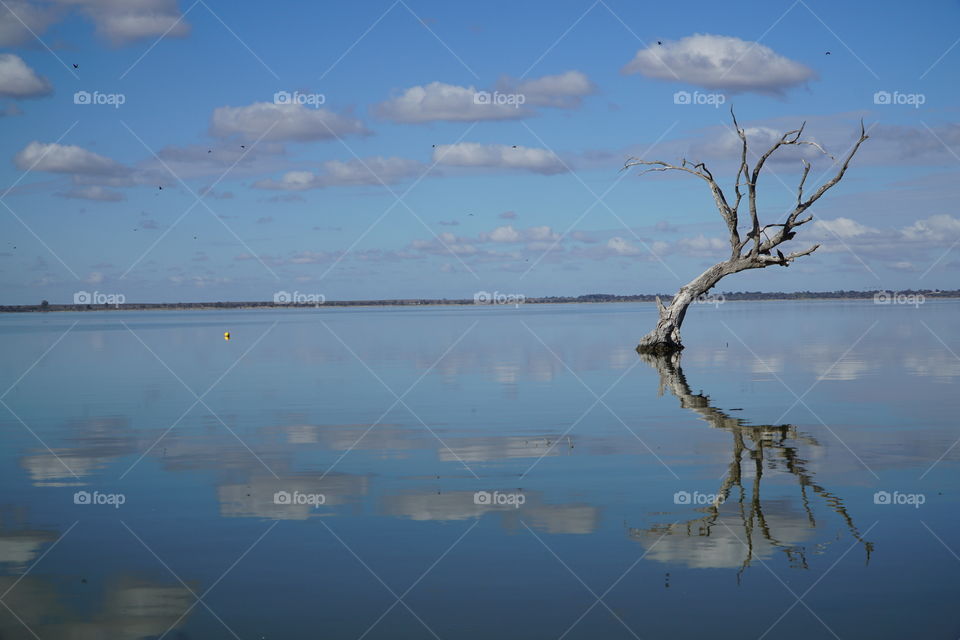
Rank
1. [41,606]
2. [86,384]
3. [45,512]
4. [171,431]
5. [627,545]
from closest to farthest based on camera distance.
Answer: [41,606] < [627,545] < [45,512] < [171,431] < [86,384]

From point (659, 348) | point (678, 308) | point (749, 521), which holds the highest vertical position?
point (678, 308)

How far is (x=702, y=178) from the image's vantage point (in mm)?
45750

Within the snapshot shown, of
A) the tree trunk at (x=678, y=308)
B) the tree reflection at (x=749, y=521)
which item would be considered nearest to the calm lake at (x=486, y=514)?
the tree reflection at (x=749, y=521)

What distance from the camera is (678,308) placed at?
150ft

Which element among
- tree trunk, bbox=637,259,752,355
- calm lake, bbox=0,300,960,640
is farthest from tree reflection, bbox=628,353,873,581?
tree trunk, bbox=637,259,752,355

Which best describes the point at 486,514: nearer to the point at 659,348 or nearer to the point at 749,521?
the point at 749,521

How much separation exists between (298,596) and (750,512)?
6.27m

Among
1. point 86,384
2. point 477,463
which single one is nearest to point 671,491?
point 477,463

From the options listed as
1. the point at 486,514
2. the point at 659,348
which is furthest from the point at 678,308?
the point at 486,514

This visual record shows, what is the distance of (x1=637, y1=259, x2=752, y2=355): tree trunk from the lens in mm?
45250

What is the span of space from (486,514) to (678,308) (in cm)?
3387

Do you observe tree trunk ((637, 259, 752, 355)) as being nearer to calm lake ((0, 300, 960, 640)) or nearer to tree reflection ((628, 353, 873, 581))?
calm lake ((0, 300, 960, 640))

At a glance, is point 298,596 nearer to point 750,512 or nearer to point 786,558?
point 786,558

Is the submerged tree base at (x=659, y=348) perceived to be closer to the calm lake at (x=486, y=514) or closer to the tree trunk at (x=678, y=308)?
the tree trunk at (x=678, y=308)
